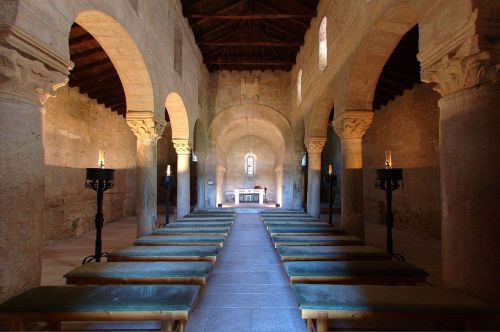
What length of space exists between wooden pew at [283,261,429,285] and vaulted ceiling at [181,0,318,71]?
Answer: 982cm

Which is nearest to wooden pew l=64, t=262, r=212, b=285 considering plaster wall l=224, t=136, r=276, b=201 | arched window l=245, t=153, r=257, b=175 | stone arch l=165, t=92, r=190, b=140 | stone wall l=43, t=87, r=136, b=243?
stone wall l=43, t=87, r=136, b=243

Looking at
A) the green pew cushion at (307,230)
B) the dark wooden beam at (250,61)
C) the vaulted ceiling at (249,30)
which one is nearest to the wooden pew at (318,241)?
the green pew cushion at (307,230)

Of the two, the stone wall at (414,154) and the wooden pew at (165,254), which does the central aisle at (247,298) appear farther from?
the stone wall at (414,154)

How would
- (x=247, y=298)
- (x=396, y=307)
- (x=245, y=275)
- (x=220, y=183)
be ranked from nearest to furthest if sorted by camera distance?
(x=396, y=307), (x=247, y=298), (x=245, y=275), (x=220, y=183)

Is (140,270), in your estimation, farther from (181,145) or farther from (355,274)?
(181,145)

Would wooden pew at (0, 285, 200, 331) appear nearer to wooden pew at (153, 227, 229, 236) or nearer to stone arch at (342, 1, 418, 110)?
wooden pew at (153, 227, 229, 236)

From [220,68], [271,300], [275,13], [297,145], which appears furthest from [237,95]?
[271,300]

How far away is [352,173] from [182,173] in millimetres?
7068

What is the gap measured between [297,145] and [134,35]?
10.5 m

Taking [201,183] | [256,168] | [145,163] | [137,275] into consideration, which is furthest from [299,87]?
[137,275]

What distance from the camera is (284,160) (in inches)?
667

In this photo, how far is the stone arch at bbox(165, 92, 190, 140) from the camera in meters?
11.0

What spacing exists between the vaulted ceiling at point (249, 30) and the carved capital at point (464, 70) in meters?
8.94

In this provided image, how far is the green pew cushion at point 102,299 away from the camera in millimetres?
2910
